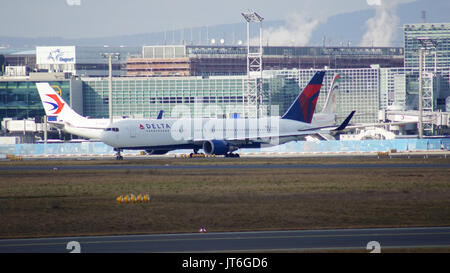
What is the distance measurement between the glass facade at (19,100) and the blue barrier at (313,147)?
213 ft

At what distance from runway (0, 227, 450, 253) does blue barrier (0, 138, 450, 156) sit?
239 ft

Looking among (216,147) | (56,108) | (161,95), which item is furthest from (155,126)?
(161,95)

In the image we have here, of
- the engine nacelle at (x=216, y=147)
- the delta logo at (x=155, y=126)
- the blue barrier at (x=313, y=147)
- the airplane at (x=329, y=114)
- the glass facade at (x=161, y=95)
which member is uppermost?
the glass facade at (x=161, y=95)

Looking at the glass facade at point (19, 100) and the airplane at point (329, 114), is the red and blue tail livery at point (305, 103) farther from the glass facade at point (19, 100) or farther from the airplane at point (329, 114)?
the glass facade at point (19, 100)

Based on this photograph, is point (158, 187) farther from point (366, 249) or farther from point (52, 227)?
point (366, 249)

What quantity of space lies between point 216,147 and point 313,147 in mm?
25057

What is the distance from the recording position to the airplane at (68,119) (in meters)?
117

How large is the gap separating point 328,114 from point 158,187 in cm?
5219

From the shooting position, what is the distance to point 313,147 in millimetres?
104625

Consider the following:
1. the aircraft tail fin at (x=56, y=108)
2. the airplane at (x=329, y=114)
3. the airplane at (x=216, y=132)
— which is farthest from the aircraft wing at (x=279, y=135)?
the aircraft tail fin at (x=56, y=108)

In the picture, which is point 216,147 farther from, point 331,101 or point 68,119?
point 68,119

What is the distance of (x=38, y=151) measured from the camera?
106938mm

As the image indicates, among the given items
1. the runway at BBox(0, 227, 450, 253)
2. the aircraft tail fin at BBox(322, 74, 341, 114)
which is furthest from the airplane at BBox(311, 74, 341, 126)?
the runway at BBox(0, 227, 450, 253)

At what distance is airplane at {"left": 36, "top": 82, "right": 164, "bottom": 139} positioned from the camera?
117125 millimetres
